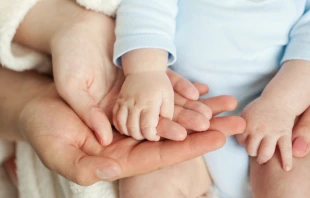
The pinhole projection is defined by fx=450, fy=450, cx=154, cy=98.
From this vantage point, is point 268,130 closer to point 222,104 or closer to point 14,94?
point 222,104

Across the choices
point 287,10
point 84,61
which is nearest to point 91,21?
point 84,61

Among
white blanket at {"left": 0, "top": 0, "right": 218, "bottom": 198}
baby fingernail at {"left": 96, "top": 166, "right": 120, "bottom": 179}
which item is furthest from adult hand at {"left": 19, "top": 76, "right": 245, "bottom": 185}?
white blanket at {"left": 0, "top": 0, "right": 218, "bottom": 198}

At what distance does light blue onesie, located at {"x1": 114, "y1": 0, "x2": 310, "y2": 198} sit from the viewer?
0.69m

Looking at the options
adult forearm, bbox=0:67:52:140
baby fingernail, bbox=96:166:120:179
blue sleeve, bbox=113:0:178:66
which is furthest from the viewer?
adult forearm, bbox=0:67:52:140

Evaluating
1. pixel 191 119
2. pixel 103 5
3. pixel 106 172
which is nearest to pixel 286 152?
pixel 191 119

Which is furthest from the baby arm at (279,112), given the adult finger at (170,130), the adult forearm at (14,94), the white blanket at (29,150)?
the adult forearm at (14,94)

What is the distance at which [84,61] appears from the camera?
2.26ft

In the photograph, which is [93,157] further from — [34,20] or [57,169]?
[34,20]

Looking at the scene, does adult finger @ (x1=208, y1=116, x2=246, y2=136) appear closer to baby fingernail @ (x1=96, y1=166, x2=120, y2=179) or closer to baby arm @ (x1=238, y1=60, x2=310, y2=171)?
baby arm @ (x1=238, y1=60, x2=310, y2=171)

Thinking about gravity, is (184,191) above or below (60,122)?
below

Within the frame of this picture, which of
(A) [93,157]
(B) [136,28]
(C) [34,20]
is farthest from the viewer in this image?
(C) [34,20]

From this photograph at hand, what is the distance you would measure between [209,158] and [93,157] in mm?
210

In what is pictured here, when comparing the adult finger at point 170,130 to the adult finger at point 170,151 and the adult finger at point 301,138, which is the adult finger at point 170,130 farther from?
the adult finger at point 301,138

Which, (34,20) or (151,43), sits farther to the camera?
(34,20)
